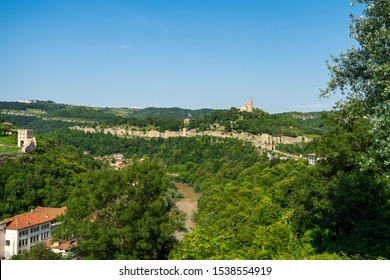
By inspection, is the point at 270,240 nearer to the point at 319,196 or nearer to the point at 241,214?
the point at 319,196

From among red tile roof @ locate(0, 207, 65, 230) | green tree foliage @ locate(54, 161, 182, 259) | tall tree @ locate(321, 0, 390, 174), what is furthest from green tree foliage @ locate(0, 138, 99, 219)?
tall tree @ locate(321, 0, 390, 174)

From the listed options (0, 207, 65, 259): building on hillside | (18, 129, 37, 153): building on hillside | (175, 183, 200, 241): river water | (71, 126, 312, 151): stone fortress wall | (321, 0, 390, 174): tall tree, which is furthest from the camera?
(71, 126, 312, 151): stone fortress wall

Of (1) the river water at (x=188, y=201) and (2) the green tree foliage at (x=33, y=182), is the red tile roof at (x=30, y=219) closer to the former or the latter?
(2) the green tree foliage at (x=33, y=182)

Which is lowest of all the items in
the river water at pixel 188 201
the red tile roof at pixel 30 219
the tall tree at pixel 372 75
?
the river water at pixel 188 201

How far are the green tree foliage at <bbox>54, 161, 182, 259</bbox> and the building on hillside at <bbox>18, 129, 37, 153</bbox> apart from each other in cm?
5019

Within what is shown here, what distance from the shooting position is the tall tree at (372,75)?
8.11m

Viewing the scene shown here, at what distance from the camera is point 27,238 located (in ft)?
116

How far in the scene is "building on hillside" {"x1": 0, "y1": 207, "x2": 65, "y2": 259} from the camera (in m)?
33.8

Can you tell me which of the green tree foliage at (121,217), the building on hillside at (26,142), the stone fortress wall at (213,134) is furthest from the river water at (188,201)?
the green tree foliage at (121,217)

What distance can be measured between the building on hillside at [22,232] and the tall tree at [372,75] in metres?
30.3

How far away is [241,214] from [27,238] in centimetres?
2119

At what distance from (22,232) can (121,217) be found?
84.7ft

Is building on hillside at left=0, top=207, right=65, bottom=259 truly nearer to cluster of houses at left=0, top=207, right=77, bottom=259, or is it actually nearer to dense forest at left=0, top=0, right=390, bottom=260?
cluster of houses at left=0, top=207, right=77, bottom=259

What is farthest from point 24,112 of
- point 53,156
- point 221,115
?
point 53,156
